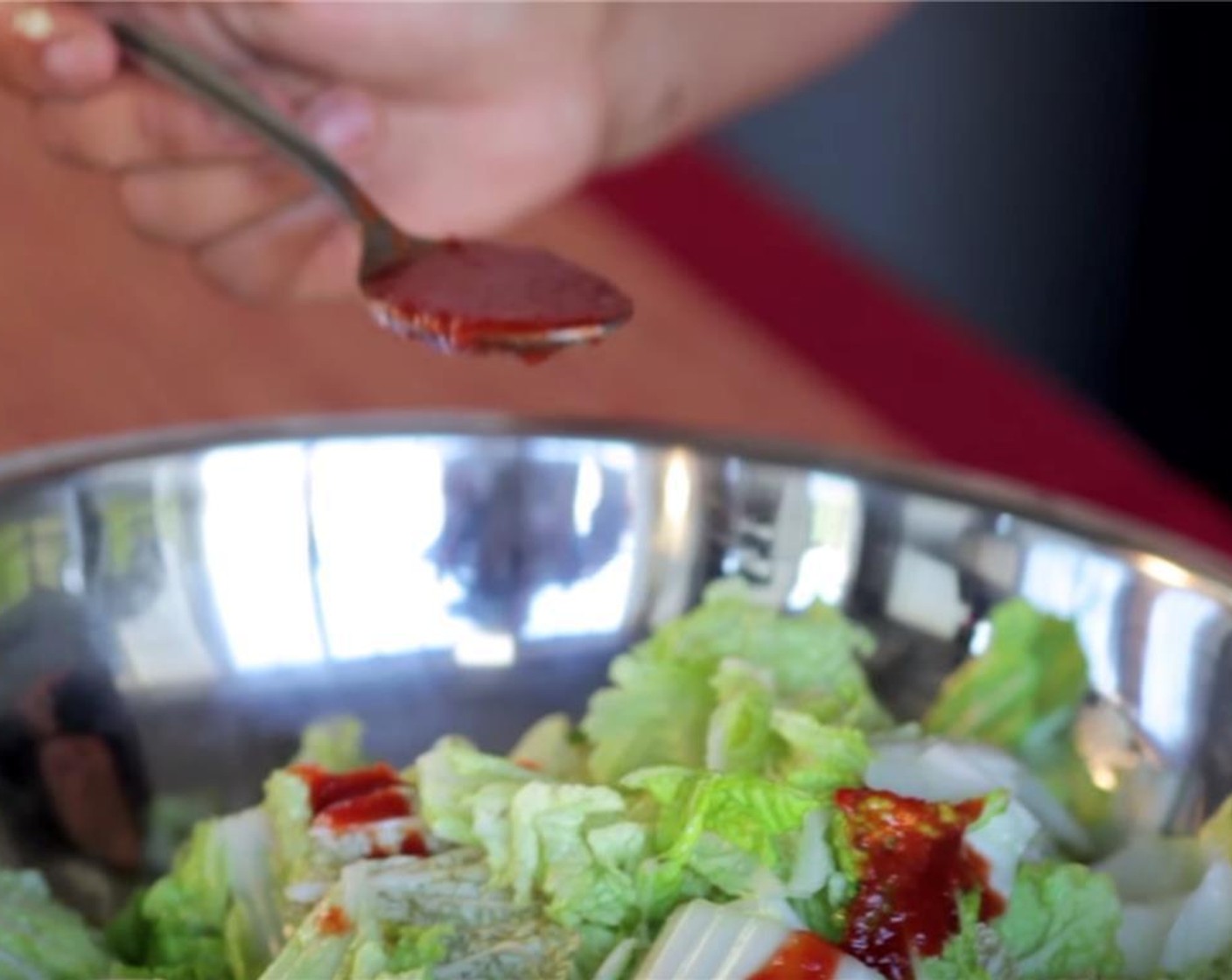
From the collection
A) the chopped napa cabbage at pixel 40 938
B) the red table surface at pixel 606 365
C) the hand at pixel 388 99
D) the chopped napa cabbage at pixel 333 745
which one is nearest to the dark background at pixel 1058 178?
the red table surface at pixel 606 365

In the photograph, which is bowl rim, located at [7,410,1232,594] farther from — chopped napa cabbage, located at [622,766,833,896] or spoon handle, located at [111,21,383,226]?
chopped napa cabbage, located at [622,766,833,896]

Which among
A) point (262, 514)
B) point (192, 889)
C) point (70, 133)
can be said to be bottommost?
point (192, 889)

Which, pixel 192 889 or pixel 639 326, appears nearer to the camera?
pixel 192 889

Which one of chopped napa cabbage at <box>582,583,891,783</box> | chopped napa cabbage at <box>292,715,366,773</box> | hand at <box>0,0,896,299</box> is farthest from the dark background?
chopped napa cabbage at <box>292,715,366,773</box>

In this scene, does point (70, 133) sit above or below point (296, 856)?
above

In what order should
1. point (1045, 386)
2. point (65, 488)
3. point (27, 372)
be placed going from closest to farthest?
point (65, 488) < point (27, 372) < point (1045, 386)

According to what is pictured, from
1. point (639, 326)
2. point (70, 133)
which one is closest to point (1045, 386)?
Answer: point (639, 326)

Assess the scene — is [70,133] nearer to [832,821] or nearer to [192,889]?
[192,889]
